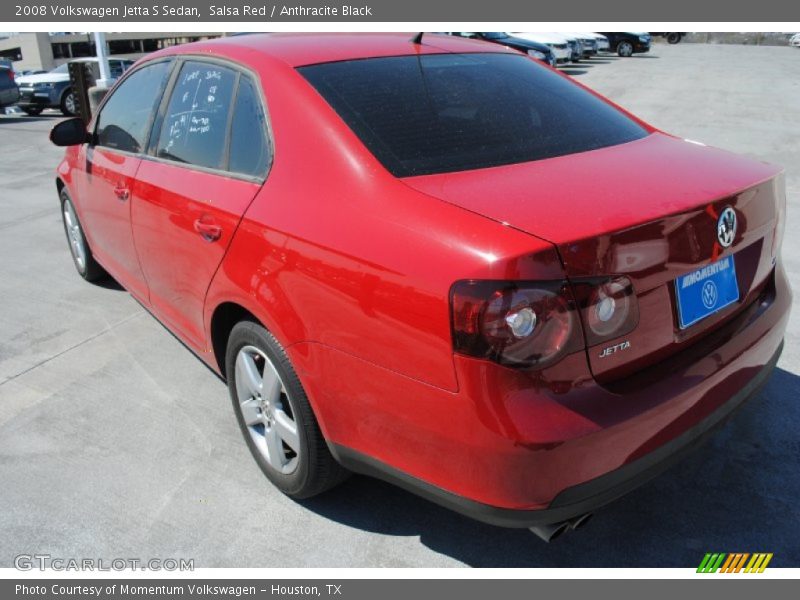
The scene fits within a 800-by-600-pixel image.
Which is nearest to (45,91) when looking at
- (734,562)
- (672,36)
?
(734,562)

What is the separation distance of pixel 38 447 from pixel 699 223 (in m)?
2.95

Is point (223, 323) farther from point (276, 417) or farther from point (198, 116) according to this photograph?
point (198, 116)

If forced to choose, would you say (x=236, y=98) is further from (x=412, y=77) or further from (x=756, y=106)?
(x=756, y=106)

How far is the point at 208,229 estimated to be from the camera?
108 inches

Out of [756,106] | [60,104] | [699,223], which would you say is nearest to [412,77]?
[699,223]

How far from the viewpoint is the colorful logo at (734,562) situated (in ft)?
7.64

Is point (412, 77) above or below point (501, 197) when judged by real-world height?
above

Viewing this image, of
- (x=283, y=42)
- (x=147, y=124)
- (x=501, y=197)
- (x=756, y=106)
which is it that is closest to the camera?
(x=501, y=197)

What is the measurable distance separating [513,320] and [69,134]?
342 centimetres

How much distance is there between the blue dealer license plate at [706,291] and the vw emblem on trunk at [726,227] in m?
0.06

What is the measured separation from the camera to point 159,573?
2.44 m

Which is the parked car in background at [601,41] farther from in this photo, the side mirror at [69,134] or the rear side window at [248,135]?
the rear side window at [248,135]
